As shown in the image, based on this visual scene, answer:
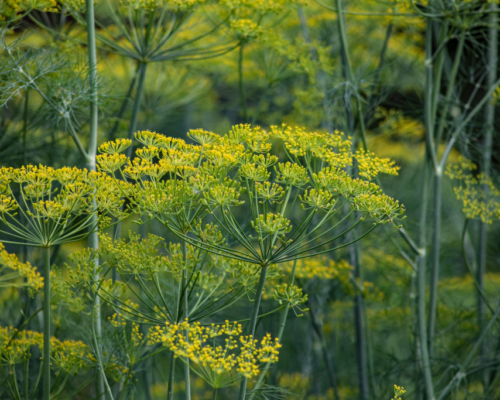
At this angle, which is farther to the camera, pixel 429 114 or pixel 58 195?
pixel 429 114

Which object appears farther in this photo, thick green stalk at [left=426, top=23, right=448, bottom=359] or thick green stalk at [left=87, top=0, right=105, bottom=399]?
thick green stalk at [left=426, top=23, right=448, bottom=359]

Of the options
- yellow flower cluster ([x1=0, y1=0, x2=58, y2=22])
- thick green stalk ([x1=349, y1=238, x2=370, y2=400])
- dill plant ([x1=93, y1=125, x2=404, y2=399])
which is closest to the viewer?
dill plant ([x1=93, y1=125, x2=404, y2=399])

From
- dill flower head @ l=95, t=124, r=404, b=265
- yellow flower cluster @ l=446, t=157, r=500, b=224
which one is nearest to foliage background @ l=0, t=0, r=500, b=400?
yellow flower cluster @ l=446, t=157, r=500, b=224

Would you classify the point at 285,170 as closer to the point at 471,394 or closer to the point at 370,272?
the point at 471,394

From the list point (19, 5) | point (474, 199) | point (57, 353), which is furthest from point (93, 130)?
point (474, 199)

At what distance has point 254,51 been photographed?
154 inches

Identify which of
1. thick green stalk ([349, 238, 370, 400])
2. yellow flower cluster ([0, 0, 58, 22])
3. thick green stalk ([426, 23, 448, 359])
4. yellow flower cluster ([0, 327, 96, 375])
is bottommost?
thick green stalk ([349, 238, 370, 400])

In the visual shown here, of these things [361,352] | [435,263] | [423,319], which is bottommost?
[361,352]

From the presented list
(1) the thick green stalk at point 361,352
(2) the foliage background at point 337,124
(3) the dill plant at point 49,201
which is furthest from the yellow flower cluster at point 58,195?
(1) the thick green stalk at point 361,352

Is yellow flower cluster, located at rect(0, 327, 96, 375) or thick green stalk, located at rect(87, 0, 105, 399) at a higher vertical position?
thick green stalk, located at rect(87, 0, 105, 399)

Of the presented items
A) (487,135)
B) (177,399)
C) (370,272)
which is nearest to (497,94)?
(487,135)

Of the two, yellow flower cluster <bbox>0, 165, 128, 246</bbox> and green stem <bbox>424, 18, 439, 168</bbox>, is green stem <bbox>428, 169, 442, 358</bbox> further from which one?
yellow flower cluster <bbox>0, 165, 128, 246</bbox>

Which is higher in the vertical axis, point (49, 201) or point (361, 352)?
point (49, 201)

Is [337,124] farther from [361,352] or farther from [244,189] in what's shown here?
[244,189]
